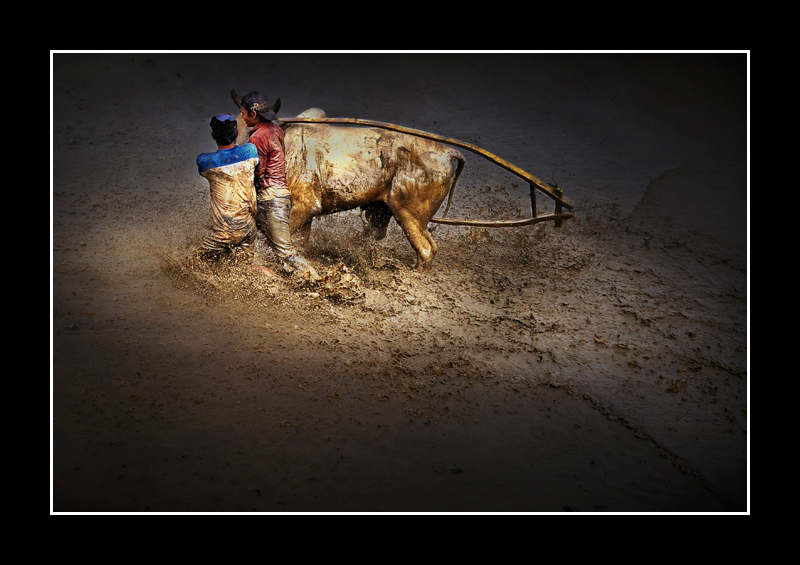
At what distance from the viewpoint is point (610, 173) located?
336 inches

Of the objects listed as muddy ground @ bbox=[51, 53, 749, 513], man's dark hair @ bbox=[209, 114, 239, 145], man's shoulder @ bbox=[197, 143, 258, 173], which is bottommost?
muddy ground @ bbox=[51, 53, 749, 513]

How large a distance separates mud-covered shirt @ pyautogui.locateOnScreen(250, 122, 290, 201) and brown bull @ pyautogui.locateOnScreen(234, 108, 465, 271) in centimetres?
13

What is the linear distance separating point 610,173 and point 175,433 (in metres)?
6.29

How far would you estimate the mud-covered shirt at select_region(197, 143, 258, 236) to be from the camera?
526 cm

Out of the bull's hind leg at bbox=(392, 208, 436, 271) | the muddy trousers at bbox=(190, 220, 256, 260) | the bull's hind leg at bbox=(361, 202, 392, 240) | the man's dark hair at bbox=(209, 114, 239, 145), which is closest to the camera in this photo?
the man's dark hair at bbox=(209, 114, 239, 145)

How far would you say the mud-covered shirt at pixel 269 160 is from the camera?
5.40m

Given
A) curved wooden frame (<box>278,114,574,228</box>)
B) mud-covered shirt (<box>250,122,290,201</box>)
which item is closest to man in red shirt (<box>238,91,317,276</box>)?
mud-covered shirt (<box>250,122,290,201</box>)

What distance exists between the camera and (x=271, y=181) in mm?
5523

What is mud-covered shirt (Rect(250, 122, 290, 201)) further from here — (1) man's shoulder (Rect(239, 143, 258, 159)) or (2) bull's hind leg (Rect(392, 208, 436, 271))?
(2) bull's hind leg (Rect(392, 208, 436, 271))

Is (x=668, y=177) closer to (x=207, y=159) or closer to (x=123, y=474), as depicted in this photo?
(x=207, y=159)

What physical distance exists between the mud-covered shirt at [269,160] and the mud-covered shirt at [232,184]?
0.33ft

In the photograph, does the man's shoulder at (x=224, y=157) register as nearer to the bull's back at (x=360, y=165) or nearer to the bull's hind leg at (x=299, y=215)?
the bull's back at (x=360, y=165)

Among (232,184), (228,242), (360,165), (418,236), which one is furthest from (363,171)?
(228,242)

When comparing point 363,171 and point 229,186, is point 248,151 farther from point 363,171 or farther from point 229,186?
point 363,171
